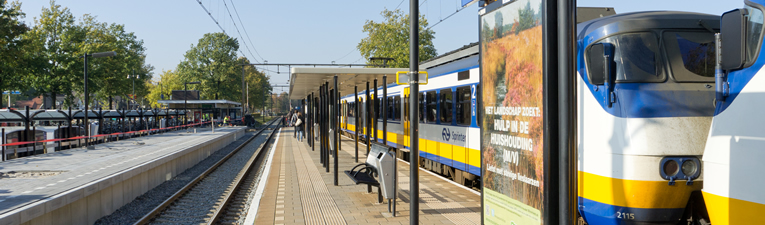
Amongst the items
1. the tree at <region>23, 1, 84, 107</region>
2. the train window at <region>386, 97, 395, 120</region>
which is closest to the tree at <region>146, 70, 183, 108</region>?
the tree at <region>23, 1, 84, 107</region>

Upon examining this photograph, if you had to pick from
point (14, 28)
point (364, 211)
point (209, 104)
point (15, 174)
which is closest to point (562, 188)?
point (364, 211)

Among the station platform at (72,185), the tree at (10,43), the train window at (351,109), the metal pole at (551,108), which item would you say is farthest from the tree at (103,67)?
the metal pole at (551,108)

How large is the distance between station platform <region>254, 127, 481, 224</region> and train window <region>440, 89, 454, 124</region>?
4.47ft

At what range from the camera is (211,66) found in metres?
66.8

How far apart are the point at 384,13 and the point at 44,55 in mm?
23609

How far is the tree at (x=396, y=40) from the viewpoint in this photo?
34.8m

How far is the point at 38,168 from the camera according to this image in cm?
1260

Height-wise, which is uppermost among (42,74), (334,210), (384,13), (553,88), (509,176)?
(384,13)

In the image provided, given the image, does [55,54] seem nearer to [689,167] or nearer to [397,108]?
[397,108]

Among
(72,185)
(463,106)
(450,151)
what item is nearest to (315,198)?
(450,151)

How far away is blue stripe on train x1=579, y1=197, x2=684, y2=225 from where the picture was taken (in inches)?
194

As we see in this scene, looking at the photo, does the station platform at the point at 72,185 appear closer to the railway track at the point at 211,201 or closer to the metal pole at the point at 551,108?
the railway track at the point at 211,201

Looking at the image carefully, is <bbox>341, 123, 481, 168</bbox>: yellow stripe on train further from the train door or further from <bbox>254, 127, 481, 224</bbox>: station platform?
<bbox>254, 127, 481, 224</bbox>: station platform

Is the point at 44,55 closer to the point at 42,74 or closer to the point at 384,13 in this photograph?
the point at 42,74
